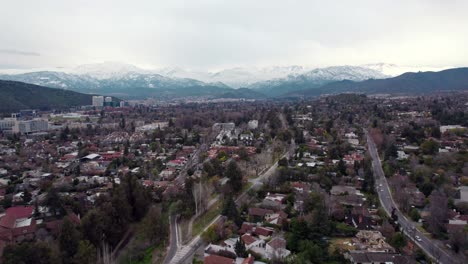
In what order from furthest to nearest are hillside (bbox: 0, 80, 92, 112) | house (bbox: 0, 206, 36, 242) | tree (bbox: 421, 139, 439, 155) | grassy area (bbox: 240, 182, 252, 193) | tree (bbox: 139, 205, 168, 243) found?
hillside (bbox: 0, 80, 92, 112) → tree (bbox: 421, 139, 439, 155) → grassy area (bbox: 240, 182, 252, 193) → tree (bbox: 139, 205, 168, 243) → house (bbox: 0, 206, 36, 242)

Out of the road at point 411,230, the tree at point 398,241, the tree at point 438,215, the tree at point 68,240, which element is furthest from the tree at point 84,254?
the tree at point 438,215

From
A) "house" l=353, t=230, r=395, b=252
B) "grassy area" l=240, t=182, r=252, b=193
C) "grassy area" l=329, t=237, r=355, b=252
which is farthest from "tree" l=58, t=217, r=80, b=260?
"house" l=353, t=230, r=395, b=252

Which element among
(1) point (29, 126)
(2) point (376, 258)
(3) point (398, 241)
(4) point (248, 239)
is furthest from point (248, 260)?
(1) point (29, 126)

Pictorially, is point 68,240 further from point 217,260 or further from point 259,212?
point 259,212

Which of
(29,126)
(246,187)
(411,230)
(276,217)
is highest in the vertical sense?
(29,126)

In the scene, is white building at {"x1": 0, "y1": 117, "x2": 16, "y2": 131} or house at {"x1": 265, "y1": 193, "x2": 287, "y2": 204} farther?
white building at {"x1": 0, "y1": 117, "x2": 16, "y2": 131}

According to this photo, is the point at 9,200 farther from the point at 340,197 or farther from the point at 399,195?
the point at 399,195

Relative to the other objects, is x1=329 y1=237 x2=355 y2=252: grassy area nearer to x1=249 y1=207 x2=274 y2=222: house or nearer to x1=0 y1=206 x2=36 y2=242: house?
x1=249 y1=207 x2=274 y2=222: house
